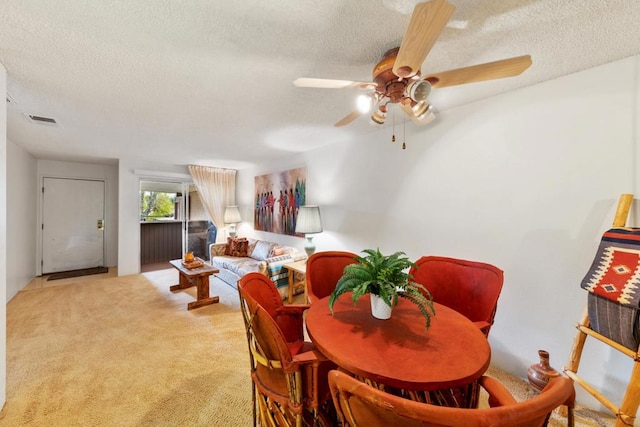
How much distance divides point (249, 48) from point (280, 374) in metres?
1.79

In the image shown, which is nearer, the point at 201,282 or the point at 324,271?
the point at 324,271

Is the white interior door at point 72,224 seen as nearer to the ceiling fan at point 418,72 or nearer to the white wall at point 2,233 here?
the white wall at point 2,233

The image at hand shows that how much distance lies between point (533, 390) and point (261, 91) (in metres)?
2.99

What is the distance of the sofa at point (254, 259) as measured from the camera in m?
3.35

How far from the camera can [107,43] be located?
1.34m

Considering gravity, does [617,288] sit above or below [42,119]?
below

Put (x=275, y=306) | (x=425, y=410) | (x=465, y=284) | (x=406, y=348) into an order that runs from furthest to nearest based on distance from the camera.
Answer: (x=465, y=284)
(x=275, y=306)
(x=406, y=348)
(x=425, y=410)

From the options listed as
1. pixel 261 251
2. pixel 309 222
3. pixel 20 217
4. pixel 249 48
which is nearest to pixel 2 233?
pixel 249 48

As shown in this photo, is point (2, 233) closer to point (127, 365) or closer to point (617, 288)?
point (127, 365)

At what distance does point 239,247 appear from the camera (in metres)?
4.54

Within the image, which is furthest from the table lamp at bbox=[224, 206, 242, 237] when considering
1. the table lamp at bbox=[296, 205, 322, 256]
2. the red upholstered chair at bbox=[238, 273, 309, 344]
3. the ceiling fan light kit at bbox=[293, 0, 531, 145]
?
the ceiling fan light kit at bbox=[293, 0, 531, 145]

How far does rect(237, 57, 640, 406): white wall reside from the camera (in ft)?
4.97

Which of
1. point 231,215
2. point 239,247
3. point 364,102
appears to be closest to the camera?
point 364,102

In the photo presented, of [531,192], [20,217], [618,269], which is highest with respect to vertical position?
[531,192]
